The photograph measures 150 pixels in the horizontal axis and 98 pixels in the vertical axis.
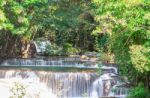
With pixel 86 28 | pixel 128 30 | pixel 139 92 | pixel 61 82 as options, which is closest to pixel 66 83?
pixel 61 82

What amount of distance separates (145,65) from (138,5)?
72.0 inches

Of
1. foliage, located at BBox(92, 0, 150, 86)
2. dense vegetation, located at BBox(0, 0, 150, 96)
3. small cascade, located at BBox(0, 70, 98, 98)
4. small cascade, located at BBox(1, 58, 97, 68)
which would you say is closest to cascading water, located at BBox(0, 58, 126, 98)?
small cascade, located at BBox(0, 70, 98, 98)

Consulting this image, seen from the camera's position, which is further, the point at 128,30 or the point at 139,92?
the point at 139,92

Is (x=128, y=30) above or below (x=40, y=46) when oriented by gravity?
above

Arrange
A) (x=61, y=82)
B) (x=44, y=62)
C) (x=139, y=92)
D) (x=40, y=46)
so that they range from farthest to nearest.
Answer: (x=40, y=46)
(x=44, y=62)
(x=61, y=82)
(x=139, y=92)

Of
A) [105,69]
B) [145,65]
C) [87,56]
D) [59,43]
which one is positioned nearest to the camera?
[145,65]

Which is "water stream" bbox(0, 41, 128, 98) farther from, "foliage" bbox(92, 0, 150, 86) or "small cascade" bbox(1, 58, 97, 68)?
"small cascade" bbox(1, 58, 97, 68)

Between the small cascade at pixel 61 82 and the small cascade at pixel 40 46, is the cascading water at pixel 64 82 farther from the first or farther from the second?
the small cascade at pixel 40 46

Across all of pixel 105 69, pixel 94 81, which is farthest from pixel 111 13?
pixel 105 69

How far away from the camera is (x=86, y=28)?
86.0ft

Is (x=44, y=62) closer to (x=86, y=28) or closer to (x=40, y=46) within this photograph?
(x=40, y=46)

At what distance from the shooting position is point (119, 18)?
14.0 meters

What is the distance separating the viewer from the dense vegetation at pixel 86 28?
13648 mm

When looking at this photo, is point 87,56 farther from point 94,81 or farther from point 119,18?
point 119,18
